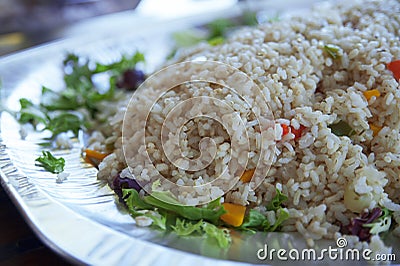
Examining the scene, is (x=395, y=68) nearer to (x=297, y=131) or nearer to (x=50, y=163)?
(x=297, y=131)

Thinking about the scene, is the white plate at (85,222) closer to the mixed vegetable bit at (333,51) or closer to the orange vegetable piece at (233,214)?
the orange vegetable piece at (233,214)

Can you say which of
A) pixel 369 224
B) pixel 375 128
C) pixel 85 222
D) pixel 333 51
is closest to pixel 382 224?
pixel 369 224

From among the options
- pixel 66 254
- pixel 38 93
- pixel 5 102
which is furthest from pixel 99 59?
pixel 66 254

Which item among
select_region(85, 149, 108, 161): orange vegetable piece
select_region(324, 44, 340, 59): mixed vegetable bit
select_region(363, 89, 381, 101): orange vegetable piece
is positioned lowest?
select_region(85, 149, 108, 161): orange vegetable piece

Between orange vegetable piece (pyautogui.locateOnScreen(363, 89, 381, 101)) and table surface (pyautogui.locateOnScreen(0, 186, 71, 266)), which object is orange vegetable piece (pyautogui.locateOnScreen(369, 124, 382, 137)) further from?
table surface (pyautogui.locateOnScreen(0, 186, 71, 266))

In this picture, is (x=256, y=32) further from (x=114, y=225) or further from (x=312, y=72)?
(x=114, y=225)

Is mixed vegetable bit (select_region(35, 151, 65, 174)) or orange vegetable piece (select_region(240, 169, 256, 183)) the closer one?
orange vegetable piece (select_region(240, 169, 256, 183))

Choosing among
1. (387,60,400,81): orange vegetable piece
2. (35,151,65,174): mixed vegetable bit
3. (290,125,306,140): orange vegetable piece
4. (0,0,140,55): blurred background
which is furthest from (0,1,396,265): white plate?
(0,0,140,55): blurred background
